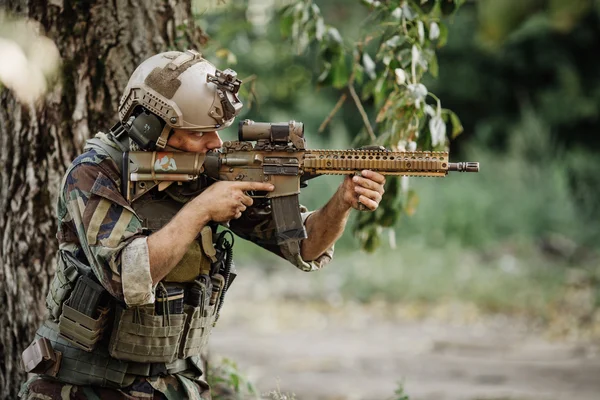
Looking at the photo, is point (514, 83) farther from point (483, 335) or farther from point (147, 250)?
point (147, 250)

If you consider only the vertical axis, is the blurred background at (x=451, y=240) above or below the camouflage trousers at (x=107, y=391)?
above

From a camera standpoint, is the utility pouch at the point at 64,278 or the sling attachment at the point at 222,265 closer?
the utility pouch at the point at 64,278

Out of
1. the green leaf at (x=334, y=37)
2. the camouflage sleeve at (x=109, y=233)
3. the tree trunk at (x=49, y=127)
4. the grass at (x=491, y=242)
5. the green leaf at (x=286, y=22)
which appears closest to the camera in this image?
the camouflage sleeve at (x=109, y=233)

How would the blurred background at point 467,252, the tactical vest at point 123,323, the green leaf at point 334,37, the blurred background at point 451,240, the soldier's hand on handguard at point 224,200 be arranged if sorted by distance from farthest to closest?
1. the blurred background at point 467,252
2. the blurred background at point 451,240
3. the green leaf at point 334,37
4. the tactical vest at point 123,323
5. the soldier's hand on handguard at point 224,200

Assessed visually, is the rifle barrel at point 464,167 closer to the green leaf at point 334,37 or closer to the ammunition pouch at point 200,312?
the ammunition pouch at point 200,312

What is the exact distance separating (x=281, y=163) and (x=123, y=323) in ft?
2.76

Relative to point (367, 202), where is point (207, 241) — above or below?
below

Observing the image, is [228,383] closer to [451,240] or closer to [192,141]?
[192,141]

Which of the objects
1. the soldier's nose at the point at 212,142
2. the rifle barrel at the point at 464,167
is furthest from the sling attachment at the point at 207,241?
the rifle barrel at the point at 464,167

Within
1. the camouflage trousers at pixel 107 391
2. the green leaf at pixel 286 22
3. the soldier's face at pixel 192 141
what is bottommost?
the camouflage trousers at pixel 107 391

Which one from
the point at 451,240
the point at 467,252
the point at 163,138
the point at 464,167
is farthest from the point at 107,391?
the point at 451,240

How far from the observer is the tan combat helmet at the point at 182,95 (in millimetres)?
3439

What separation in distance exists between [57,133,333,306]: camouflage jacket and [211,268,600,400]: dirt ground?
3630 mm

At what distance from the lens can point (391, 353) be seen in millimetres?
8422
